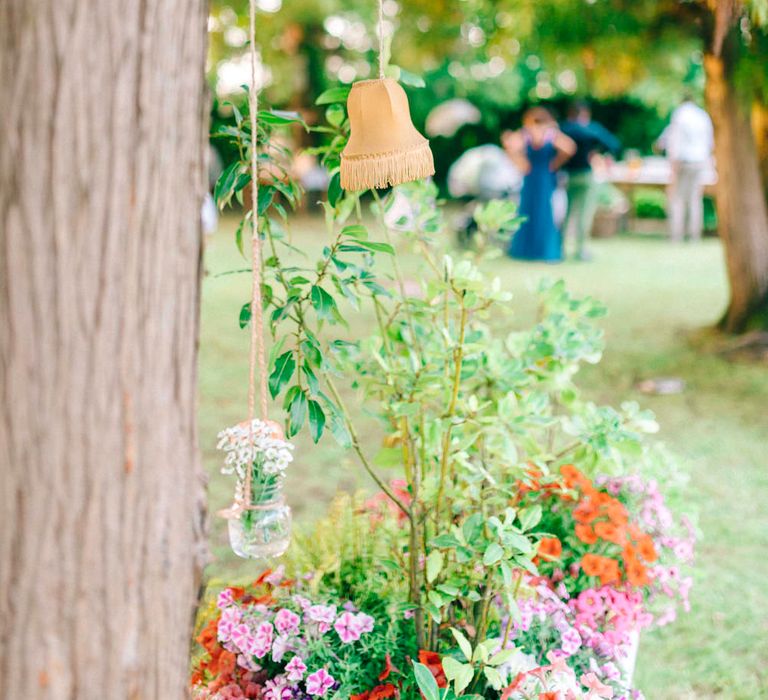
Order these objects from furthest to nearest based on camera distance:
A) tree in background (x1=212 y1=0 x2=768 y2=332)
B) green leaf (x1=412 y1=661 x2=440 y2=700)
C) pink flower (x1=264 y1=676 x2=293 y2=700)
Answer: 1. tree in background (x1=212 y1=0 x2=768 y2=332)
2. pink flower (x1=264 y1=676 x2=293 y2=700)
3. green leaf (x1=412 y1=661 x2=440 y2=700)

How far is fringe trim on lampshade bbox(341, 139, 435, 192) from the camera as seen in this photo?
1942 mm

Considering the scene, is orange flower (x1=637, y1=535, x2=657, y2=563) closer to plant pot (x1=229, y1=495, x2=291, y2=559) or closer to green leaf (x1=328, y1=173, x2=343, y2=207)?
plant pot (x1=229, y1=495, x2=291, y2=559)

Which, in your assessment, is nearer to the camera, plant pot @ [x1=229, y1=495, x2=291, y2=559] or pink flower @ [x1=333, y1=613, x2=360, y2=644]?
plant pot @ [x1=229, y1=495, x2=291, y2=559]

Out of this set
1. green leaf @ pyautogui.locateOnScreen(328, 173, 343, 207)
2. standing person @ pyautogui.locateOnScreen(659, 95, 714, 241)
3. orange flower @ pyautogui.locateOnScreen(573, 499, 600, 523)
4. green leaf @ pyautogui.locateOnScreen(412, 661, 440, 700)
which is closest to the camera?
green leaf @ pyautogui.locateOnScreen(412, 661, 440, 700)

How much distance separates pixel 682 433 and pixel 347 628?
3.68 m

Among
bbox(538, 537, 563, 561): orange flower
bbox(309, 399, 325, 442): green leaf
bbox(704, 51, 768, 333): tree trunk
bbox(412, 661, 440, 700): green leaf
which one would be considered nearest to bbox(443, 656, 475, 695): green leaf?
bbox(412, 661, 440, 700): green leaf

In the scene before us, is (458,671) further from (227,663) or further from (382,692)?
(227,663)

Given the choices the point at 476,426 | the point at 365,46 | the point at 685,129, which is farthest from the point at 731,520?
the point at 365,46

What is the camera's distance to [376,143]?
1.95 meters

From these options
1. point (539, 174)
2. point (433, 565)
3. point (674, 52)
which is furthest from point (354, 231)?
point (539, 174)

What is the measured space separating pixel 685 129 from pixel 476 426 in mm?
11188

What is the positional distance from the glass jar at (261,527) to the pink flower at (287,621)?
9.7 inches

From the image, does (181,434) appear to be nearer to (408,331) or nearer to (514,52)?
(408,331)

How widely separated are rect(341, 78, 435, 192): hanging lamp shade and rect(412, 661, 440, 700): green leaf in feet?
3.45
